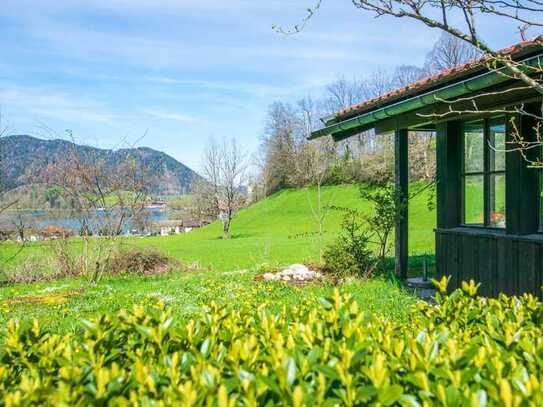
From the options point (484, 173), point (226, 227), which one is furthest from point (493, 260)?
point (226, 227)

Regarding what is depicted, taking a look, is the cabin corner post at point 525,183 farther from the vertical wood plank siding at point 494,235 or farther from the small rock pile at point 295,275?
the small rock pile at point 295,275

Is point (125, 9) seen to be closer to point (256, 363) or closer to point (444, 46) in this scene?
point (256, 363)

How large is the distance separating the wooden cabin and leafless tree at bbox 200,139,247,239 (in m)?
28.4

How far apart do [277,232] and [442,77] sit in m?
29.2

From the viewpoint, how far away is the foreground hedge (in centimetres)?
154

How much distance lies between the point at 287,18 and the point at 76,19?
10.2 m

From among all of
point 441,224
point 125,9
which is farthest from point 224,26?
point 441,224

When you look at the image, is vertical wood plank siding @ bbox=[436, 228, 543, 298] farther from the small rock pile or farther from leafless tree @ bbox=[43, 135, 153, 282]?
leafless tree @ bbox=[43, 135, 153, 282]

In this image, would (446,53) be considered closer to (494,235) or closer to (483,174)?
(483,174)

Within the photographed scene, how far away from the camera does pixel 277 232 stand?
119ft

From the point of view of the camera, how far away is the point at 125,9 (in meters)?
12.5

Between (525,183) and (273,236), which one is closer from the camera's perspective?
(525,183)

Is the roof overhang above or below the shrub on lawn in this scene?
above

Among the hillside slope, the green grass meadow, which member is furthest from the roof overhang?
the hillside slope
